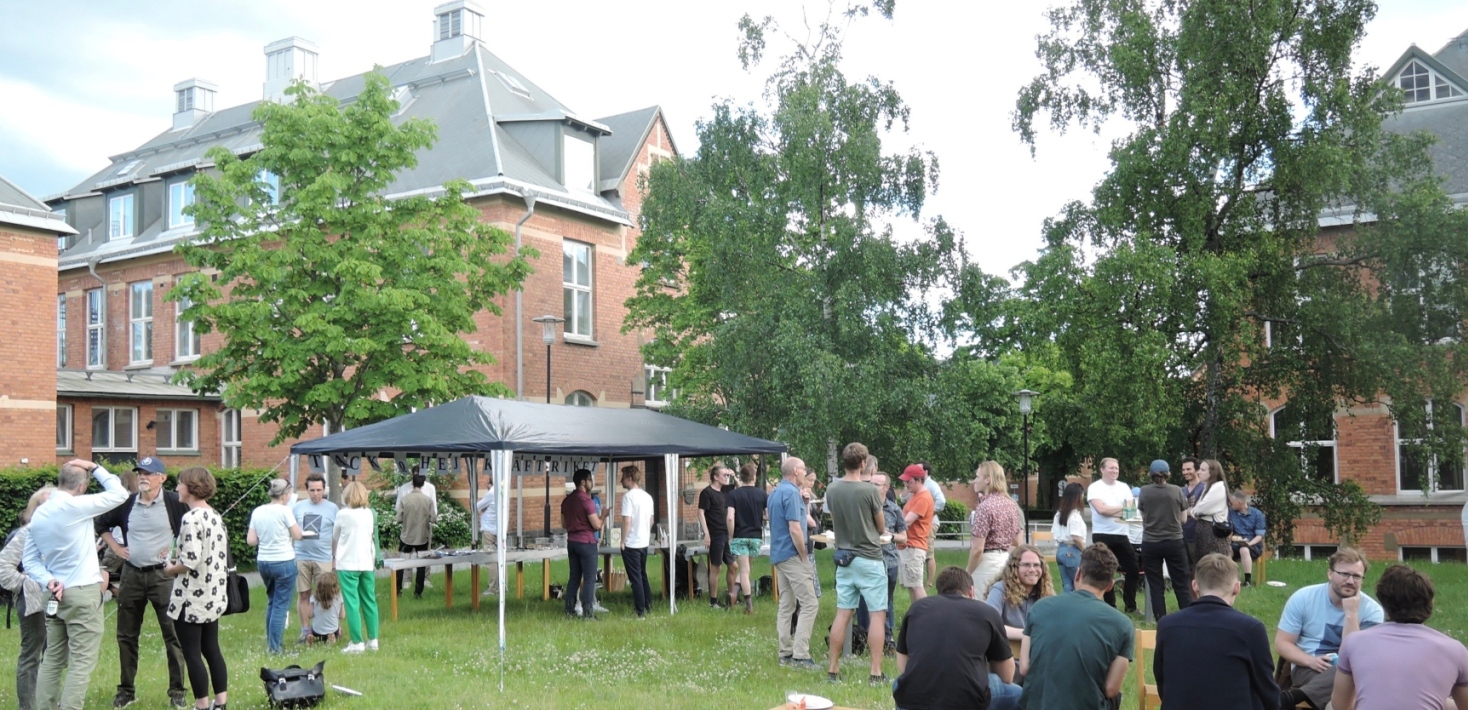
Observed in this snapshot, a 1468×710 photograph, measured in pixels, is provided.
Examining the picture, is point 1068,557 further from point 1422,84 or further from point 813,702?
point 1422,84

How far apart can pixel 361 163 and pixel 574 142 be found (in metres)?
8.76

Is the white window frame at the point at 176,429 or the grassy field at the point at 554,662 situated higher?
the white window frame at the point at 176,429

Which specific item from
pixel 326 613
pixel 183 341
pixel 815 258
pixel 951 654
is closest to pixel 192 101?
pixel 183 341

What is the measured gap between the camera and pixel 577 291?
96.6 ft

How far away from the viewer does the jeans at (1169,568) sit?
12211mm

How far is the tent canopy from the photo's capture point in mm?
12758

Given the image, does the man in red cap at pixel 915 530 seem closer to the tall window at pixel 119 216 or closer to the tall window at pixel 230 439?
the tall window at pixel 230 439

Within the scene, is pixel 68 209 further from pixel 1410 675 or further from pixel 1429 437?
pixel 1410 675

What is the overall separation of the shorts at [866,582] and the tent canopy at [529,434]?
381 centimetres

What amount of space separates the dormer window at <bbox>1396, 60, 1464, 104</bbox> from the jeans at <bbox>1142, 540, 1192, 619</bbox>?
79.4 feet

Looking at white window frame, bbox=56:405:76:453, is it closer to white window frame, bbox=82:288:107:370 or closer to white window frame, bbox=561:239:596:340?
white window frame, bbox=82:288:107:370

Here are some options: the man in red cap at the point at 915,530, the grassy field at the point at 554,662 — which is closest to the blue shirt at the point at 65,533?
the grassy field at the point at 554,662

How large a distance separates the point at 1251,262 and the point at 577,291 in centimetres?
1551

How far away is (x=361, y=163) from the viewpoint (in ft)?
71.8
